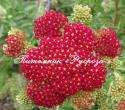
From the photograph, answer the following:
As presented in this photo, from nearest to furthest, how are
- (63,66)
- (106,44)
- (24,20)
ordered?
(63,66) < (106,44) < (24,20)

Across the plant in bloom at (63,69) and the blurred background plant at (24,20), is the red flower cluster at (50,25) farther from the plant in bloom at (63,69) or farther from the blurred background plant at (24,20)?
the blurred background plant at (24,20)

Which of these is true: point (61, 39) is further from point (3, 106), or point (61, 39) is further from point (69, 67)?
point (3, 106)

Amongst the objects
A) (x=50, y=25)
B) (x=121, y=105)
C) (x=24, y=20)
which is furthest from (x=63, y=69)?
(x=24, y=20)

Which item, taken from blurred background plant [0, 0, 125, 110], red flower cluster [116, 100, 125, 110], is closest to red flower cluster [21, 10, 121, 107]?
red flower cluster [116, 100, 125, 110]

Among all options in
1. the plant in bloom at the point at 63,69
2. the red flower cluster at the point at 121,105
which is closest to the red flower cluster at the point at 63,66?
the plant in bloom at the point at 63,69

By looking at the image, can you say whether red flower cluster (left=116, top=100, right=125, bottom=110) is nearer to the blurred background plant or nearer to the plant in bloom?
the plant in bloom

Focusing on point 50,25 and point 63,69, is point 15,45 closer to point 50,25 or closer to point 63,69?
point 50,25

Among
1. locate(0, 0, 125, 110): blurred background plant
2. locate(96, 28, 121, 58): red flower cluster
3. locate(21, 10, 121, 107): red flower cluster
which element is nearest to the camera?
locate(21, 10, 121, 107): red flower cluster
